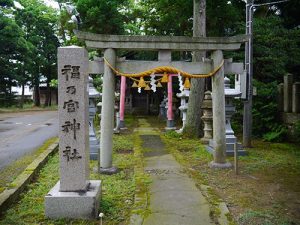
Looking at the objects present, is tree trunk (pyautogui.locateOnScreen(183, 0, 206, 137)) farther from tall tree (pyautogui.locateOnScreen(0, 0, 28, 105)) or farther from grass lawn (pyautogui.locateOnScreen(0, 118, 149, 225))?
tall tree (pyautogui.locateOnScreen(0, 0, 28, 105))

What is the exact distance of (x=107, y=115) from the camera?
863 centimetres

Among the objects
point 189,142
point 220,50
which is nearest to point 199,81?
point 189,142

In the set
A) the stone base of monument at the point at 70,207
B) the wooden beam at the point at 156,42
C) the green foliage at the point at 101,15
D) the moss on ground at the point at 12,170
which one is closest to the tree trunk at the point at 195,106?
the wooden beam at the point at 156,42

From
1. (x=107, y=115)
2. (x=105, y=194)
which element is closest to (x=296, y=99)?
(x=107, y=115)

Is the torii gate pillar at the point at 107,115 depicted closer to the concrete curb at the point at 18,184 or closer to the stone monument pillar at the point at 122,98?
the concrete curb at the point at 18,184

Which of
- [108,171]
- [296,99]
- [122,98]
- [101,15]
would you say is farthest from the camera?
[101,15]

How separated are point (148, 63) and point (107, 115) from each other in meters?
1.63

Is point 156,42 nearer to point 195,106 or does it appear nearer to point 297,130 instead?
point 297,130

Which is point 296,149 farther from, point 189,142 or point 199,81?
point 199,81

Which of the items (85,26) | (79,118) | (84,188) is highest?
(85,26)

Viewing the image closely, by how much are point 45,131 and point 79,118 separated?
12450mm

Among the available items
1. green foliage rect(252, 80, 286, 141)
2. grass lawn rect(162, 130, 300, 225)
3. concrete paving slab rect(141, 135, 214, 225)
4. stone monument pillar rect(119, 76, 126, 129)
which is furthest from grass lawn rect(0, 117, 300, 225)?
stone monument pillar rect(119, 76, 126, 129)

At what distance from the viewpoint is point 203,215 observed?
18.4ft

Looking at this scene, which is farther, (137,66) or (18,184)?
(137,66)
